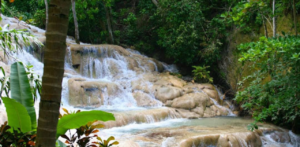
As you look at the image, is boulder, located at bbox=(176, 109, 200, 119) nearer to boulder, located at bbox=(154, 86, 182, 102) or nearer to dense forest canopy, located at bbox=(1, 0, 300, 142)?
boulder, located at bbox=(154, 86, 182, 102)

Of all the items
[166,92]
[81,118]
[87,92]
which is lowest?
[166,92]

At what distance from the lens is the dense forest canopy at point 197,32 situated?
254 inches

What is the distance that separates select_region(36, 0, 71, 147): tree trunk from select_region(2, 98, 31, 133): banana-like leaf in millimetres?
881

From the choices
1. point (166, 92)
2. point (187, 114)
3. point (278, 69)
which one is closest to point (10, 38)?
point (278, 69)

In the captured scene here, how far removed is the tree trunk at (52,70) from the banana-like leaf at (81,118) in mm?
655

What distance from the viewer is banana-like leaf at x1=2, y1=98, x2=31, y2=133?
7.96 ft

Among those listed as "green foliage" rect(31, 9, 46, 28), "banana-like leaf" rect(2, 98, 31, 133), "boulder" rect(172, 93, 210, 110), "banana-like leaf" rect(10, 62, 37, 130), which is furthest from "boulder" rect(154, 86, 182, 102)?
"green foliage" rect(31, 9, 46, 28)

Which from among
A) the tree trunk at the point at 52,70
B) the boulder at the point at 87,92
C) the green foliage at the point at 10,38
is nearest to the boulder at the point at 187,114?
the boulder at the point at 87,92

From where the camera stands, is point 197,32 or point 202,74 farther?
point 197,32

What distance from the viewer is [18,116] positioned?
98.8 inches

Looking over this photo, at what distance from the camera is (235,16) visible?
6758 mm

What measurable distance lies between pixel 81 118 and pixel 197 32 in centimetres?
1220

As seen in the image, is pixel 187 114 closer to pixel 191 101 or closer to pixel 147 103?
pixel 191 101

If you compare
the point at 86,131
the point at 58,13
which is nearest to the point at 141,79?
the point at 86,131
